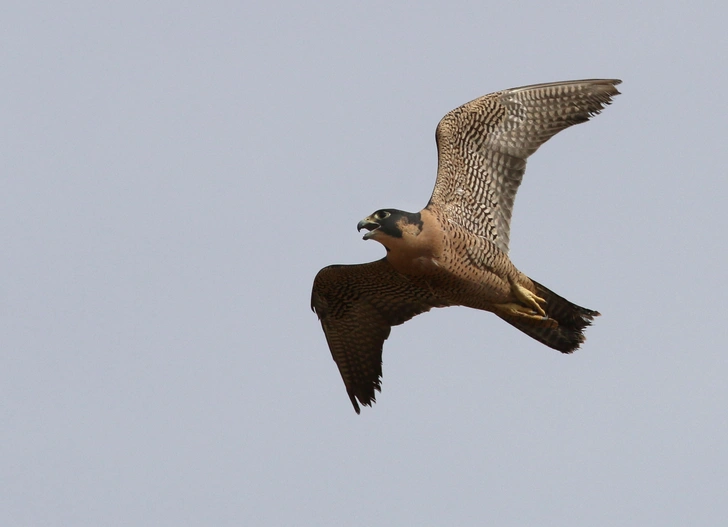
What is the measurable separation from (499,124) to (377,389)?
4586mm

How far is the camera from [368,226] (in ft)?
49.7

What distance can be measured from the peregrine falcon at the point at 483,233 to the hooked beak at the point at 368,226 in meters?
0.42

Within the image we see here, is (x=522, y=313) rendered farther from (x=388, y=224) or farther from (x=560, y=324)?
(x=388, y=224)

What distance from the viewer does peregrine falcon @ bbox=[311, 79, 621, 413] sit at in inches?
624

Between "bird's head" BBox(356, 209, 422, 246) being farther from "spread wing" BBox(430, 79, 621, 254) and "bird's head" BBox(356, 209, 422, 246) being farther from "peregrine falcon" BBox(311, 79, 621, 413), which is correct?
"spread wing" BBox(430, 79, 621, 254)

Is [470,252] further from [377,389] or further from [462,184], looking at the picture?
[377,389]

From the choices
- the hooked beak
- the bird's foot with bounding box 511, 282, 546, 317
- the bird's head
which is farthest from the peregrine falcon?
the hooked beak

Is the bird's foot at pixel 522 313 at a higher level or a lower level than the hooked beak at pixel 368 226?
lower

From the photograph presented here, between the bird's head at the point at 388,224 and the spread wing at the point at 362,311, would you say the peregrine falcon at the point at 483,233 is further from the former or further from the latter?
the bird's head at the point at 388,224

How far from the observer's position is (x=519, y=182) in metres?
16.9

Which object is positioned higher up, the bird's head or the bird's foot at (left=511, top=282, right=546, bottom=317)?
the bird's head

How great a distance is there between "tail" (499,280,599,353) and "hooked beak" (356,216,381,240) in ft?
8.84

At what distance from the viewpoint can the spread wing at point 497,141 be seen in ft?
54.0

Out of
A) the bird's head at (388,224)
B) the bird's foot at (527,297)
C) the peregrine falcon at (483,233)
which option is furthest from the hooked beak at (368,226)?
the bird's foot at (527,297)
